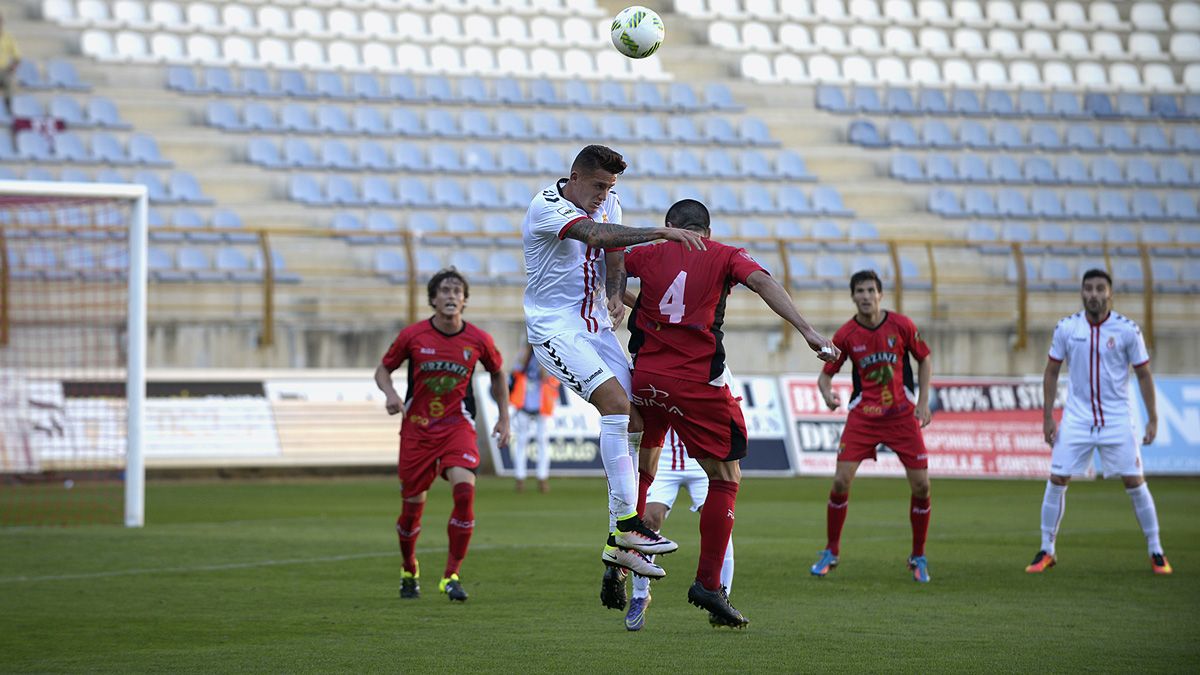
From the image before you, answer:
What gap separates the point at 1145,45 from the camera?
3541 cm

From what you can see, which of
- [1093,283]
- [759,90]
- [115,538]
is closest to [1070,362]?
[1093,283]

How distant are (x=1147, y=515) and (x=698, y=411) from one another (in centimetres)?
543

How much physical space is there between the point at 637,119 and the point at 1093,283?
17970mm

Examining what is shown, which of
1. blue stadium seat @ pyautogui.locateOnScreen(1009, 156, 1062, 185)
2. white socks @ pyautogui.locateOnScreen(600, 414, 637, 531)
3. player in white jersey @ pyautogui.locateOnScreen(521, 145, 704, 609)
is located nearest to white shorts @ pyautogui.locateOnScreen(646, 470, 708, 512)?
player in white jersey @ pyautogui.locateOnScreen(521, 145, 704, 609)

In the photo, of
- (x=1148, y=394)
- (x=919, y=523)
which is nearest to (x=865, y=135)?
(x=1148, y=394)

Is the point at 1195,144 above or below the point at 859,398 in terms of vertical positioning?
above

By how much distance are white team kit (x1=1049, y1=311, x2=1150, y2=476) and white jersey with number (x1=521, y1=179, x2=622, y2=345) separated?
17.2 feet

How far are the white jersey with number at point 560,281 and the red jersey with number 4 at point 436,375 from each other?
2334mm

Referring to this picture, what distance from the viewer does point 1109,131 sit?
3244 cm

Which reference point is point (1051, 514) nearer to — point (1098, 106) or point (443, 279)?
point (443, 279)

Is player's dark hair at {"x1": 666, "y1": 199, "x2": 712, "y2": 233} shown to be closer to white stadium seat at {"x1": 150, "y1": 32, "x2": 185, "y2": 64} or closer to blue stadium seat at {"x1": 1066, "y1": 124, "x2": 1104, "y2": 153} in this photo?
white stadium seat at {"x1": 150, "y1": 32, "x2": 185, "y2": 64}

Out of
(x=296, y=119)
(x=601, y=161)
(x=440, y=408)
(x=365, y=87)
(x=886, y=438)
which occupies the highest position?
(x=365, y=87)

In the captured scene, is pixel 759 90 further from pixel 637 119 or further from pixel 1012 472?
pixel 1012 472

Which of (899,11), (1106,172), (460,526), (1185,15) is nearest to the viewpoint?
(460,526)
